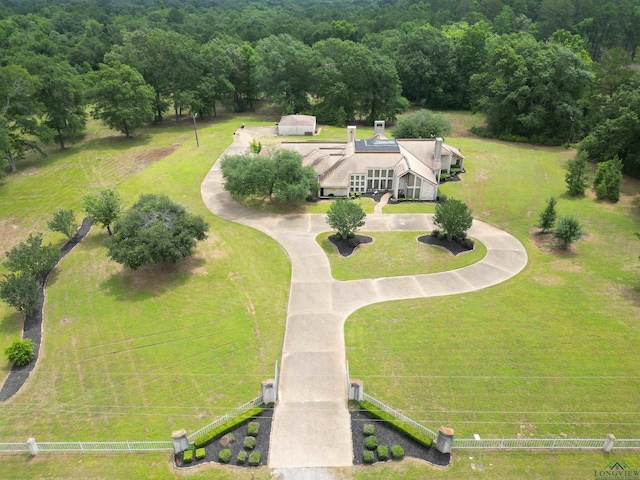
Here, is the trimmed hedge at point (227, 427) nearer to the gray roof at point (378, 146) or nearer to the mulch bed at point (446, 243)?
the mulch bed at point (446, 243)

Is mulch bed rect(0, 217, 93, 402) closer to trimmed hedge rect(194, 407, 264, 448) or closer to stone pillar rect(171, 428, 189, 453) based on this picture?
stone pillar rect(171, 428, 189, 453)

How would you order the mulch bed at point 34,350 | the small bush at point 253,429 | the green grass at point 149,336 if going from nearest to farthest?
1. the small bush at point 253,429
2. the green grass at point 149,336
3. the mulch bed at point 34,350

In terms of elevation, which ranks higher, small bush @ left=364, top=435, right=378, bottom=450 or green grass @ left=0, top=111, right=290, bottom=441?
green grass @ left=0, top=111, right=290, bottom=441

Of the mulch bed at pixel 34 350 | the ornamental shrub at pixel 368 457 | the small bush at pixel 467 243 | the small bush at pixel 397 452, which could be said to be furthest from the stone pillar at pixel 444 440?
the mulch bed at pixel 34 350

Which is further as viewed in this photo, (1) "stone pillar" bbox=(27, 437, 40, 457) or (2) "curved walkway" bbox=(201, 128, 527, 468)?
(2) "curved walkway" bbox=(201, 128, 527, 468)

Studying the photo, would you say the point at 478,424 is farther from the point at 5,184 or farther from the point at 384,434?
the point at 5,184

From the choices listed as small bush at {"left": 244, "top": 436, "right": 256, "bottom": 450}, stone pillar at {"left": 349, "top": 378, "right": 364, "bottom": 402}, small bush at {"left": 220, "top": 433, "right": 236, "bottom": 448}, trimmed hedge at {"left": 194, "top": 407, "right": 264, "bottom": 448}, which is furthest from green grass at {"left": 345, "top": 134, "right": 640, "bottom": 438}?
small bush at {"left": 220, "top": 433, "right": 236, "bottom": 448}
